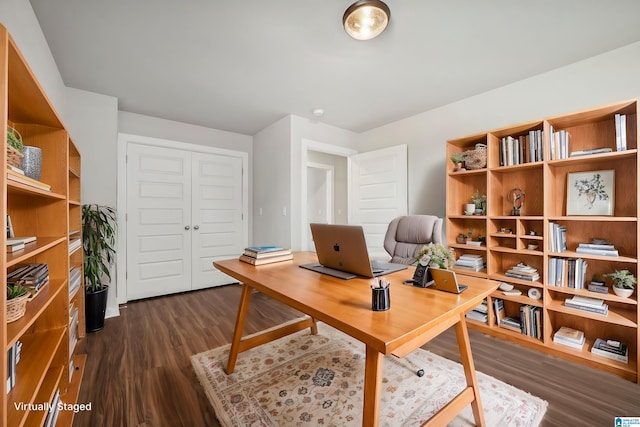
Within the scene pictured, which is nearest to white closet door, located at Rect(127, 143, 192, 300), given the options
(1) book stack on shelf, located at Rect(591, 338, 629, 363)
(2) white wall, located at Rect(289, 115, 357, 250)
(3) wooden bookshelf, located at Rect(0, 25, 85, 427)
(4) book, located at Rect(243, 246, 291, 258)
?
(2) white wall, located at Rect(289, 115, 357, 250)

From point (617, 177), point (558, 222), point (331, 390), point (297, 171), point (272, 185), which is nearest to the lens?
point (331, 390)

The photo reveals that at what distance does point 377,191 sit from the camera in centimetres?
358

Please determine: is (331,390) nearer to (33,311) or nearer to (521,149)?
(33,311)

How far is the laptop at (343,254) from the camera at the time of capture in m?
1.23

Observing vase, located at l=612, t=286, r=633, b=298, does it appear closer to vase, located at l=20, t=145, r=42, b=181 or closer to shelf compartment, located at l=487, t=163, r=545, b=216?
shelf compartment, located at l=487, t=163, r=545, b=216

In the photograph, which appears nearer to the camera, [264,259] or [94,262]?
[264,259]

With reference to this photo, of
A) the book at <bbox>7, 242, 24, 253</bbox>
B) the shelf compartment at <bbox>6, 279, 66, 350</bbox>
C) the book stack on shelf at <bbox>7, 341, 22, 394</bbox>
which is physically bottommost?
the book stack on shelf at <bbox>7, 341, 22, 394</bbox>

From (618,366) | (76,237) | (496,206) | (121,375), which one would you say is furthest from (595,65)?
(76,237)

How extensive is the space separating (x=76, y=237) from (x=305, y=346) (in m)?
2.19

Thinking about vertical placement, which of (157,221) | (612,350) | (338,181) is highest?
(338,181)

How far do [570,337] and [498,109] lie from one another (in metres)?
2.10

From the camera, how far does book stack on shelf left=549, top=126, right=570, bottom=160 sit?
6.70 ft

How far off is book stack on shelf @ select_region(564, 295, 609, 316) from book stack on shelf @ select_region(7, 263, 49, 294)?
3.32 metres

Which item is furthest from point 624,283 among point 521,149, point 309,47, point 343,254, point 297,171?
point 297,171
